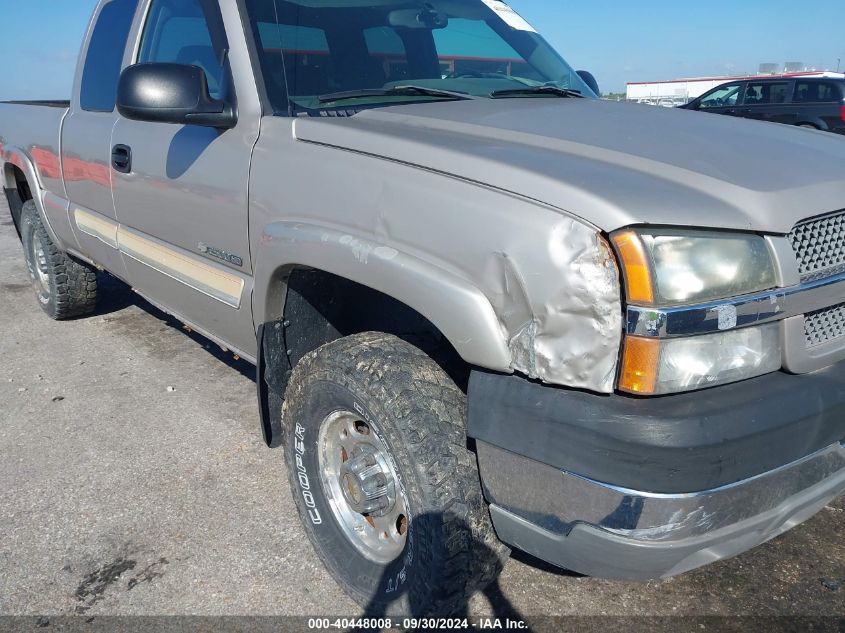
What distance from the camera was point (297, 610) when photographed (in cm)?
238

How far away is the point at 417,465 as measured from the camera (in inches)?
77.8

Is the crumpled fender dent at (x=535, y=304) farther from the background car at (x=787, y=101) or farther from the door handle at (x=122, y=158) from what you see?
the background car at (x=787, y=101)

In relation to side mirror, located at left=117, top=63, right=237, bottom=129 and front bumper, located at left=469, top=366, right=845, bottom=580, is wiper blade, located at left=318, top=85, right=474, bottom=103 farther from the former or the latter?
front bumper, located at left=469, top=366, right=845, bottom=580

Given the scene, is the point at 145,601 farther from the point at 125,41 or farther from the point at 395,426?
the point at 125,41

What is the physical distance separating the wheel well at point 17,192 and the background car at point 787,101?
38.8 feet

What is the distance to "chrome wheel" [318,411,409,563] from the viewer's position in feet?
7.30

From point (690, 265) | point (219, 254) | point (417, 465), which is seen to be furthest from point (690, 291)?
point (219, 254)

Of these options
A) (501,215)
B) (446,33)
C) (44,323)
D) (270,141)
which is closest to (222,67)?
(270,141)

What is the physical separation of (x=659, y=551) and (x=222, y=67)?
2.21 m

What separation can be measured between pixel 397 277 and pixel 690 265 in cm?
73

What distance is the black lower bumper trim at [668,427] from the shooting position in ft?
5.19

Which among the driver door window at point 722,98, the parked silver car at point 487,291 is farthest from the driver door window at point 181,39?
the driver door window at point 722,98

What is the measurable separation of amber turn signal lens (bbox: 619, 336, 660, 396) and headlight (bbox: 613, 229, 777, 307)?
0.09 meters

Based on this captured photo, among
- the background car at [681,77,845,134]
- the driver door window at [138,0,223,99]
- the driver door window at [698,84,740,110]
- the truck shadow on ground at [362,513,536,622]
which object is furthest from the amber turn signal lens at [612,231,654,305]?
the driver door window at [698,84,740,110]
